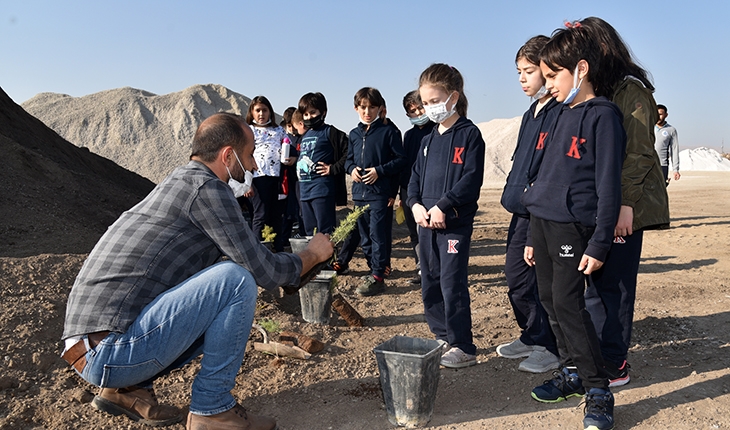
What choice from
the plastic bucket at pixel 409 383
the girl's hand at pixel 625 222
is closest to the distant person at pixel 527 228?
the girl's hand at pixel 625 222

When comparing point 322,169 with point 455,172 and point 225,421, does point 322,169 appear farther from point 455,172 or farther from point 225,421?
point 225,421

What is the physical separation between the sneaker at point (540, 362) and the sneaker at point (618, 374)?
0.43 meters

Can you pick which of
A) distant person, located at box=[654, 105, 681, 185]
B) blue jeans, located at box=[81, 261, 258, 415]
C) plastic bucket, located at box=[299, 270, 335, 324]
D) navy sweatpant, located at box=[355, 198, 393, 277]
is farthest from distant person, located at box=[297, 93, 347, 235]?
distant person, located at box=[654, 105, 681, 185]

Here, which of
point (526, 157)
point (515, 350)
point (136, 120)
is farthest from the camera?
point (136, 120)

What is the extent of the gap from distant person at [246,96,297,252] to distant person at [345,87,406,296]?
1.02m

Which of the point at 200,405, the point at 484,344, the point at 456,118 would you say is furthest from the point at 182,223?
the point at 484,344

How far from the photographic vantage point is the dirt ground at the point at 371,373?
10.5ft

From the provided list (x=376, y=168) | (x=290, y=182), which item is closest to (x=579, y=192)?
(x=376, y=168)

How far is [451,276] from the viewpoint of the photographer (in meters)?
3.84

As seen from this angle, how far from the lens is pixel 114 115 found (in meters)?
27.3

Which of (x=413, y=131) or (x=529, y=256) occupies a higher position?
(x=413, y=131)

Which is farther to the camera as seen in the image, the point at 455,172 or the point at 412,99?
the point at 412,99

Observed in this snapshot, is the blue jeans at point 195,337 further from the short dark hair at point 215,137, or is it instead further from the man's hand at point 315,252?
the short dark hair at point 215,137

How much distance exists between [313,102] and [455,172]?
3.12 m
